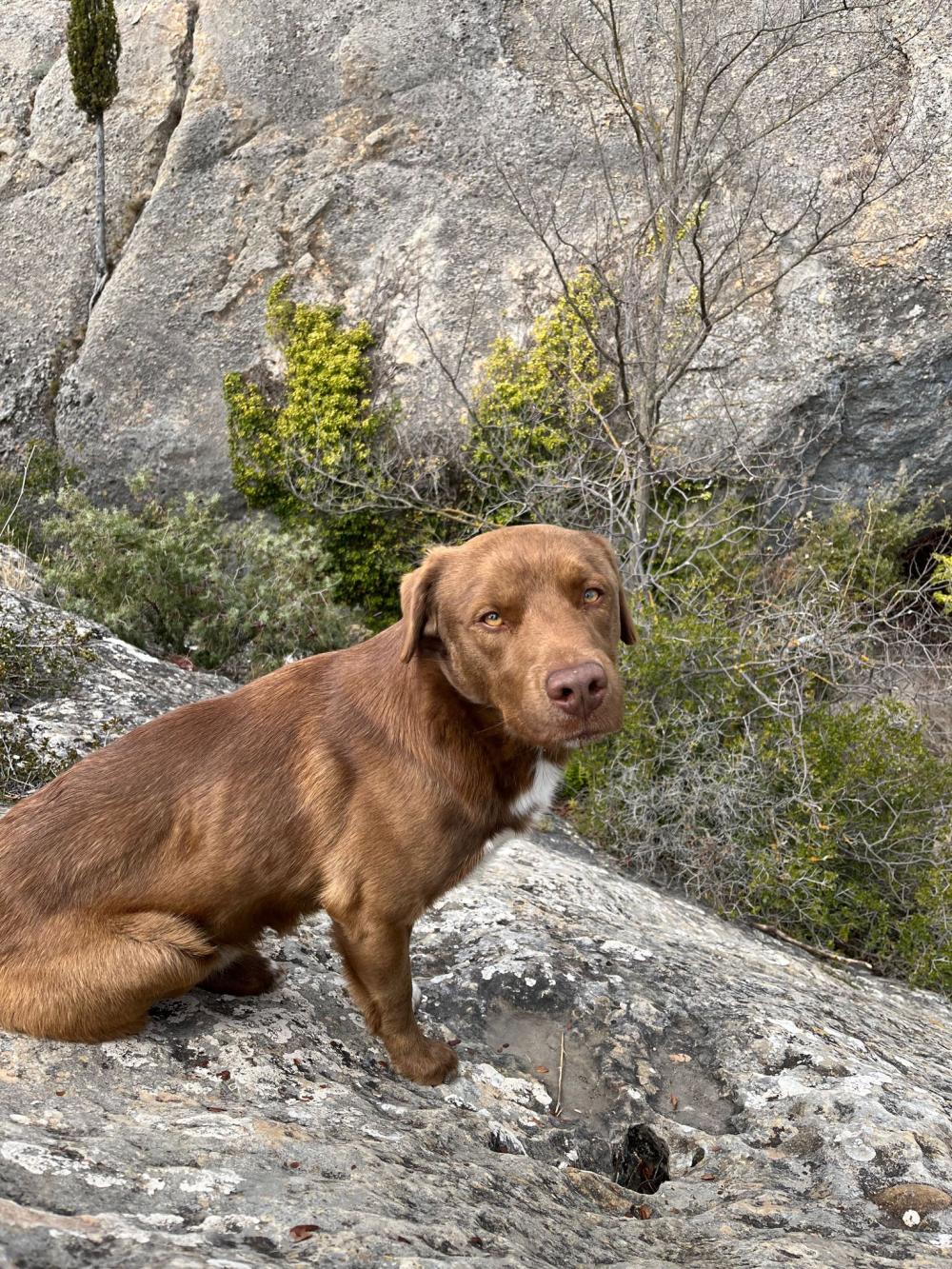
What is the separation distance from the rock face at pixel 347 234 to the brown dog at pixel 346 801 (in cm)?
915

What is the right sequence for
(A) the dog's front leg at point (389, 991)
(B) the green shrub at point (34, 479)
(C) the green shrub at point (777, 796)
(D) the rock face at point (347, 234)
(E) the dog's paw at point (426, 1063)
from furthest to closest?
1. (B) the green shrub at point (34, 479)
2. (D) the rock face at point (347, 234)
3. (C) the green shrub at point (777, 796)
4. (E) the dog's paw at point (426, 1063)
5. (A) the dog's front leg at point (389, 991)

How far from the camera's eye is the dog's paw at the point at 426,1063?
3.05 meters

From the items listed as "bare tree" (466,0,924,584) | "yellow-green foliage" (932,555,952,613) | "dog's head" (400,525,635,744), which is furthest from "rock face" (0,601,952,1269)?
"yellow-green foliage" (932,555,952,613)

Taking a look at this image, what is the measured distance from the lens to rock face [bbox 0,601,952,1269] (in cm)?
196

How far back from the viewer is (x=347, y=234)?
13352 mm

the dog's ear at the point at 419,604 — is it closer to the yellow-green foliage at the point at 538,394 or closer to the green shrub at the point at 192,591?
the green shrub at the point at 192,591

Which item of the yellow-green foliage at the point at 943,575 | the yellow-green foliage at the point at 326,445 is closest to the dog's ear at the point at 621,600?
the yellow-green foliage at the point at 943,575

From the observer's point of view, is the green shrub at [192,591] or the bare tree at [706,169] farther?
the bare tree at [706,169]

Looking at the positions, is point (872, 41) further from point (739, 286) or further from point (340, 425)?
point (340, 425)

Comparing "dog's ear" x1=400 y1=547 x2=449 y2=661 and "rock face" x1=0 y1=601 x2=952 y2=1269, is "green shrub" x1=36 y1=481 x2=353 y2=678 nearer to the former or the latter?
"rock face" x1=0 y1=601 x2=952 y2=1269

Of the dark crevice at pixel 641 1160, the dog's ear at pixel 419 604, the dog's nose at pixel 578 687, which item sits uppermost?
the dog's ear at pixel 419 604

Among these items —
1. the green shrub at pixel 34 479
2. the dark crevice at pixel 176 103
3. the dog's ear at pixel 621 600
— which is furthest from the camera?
the dark crevice at pixel 176 103

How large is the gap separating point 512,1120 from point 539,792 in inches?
38.0

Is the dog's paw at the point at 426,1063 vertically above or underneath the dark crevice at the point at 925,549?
above
